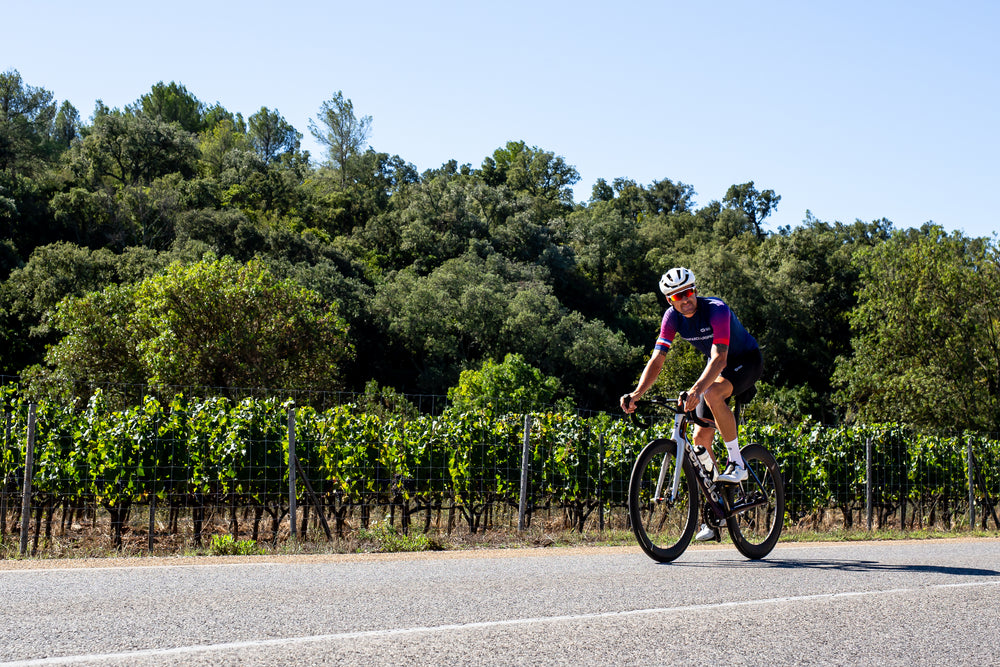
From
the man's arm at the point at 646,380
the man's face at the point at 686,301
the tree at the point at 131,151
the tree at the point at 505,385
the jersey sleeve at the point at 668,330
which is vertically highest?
the tree at the point at 131,151

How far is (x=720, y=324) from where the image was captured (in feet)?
23.4

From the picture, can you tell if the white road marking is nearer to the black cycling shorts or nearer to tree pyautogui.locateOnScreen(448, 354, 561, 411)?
the black cycling shorts

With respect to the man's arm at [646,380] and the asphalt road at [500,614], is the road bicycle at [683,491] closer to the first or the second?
the man's arm at [646,380]

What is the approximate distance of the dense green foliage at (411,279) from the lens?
32.9m

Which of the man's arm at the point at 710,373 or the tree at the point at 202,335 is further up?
the tree at the point at 202,335

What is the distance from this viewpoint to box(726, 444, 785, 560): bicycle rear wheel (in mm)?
7652

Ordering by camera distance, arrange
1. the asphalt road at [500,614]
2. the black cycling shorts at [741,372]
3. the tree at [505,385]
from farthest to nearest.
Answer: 1. the tree at [505,385]
2. the black cycling shorts at [741,372]
3. the asphalt road at [500,614]

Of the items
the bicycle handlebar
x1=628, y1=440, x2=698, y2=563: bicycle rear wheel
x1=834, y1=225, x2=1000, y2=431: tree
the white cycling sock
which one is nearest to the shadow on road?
x1=628, y1=440, x2=698, y2=563: bicycle rear wheel

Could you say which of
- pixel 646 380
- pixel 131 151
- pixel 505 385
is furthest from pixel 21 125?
pixel 646 380

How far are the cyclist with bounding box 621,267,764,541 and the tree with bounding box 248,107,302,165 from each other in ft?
333

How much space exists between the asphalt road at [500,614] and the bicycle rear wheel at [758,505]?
0.54 meters

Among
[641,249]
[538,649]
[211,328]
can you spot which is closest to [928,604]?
[538,649]

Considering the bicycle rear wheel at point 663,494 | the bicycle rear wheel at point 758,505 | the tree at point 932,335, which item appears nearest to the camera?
the bicycle rear wheel at point 663,494

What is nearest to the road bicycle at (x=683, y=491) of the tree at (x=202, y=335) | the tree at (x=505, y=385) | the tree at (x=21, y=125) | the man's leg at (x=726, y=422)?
the man's leg at (x=726, y=422)
